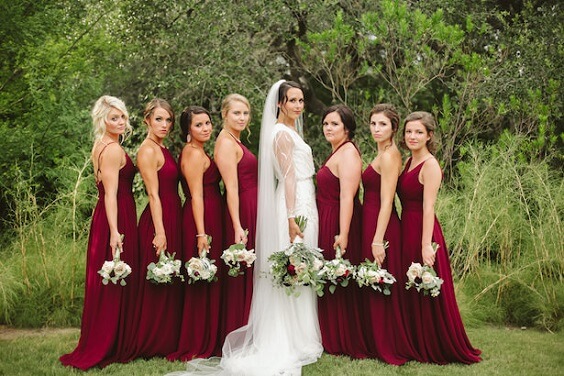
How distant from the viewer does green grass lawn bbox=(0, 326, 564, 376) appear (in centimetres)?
544

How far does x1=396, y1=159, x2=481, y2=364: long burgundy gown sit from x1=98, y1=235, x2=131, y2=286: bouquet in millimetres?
2365

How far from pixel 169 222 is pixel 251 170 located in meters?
0.88

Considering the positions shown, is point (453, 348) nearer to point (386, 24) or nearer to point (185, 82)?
point (386, 24)

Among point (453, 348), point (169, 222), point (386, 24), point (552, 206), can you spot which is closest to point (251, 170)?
point (169, 222)

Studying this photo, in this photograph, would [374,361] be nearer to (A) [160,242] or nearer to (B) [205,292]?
(B) [205,292]

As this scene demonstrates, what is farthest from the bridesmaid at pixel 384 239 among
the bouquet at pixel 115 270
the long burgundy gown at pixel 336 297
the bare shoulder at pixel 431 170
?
the bouquet at pixel 115 270


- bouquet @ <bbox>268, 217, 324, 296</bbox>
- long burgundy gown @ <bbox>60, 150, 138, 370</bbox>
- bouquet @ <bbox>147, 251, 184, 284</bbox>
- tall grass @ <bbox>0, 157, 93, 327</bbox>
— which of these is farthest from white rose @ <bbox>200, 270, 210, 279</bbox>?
tall grass @ <bbox>0, 157, 93, 327</bbox>

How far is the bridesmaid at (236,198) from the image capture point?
19.1 ft

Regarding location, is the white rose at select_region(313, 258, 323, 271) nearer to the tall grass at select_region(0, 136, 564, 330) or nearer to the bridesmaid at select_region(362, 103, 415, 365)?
the bridesmaid at select_region(362, 103, 415, 365)

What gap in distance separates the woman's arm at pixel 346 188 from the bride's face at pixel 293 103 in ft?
1.90

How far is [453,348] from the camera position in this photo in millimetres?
5672

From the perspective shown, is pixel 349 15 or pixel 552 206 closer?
pixel 552 206

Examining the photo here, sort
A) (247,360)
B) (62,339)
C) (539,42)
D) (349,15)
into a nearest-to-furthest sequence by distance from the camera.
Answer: (247,360) < (62,339) < (539,42) < (349,15)

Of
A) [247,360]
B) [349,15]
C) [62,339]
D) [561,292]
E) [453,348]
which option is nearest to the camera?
[247,360]
